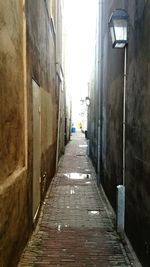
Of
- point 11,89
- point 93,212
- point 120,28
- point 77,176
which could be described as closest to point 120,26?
point 120,28

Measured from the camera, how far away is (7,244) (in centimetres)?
411

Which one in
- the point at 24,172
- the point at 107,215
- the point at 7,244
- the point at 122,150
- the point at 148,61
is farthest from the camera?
the point at 107,215

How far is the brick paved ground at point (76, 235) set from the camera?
530cm

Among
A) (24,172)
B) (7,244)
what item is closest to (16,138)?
(24,172)

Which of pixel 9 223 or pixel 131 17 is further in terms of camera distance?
pixel 131 17

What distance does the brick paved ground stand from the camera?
17.4 feet

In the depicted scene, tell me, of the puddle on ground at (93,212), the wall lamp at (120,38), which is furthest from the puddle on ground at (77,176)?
the wall lamp at (120,38)

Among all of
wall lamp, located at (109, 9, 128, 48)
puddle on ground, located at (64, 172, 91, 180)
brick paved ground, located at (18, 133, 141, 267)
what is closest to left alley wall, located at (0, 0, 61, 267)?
brick paved ground, located at (18, 133, 141, 267)

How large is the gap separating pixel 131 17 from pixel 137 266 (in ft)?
12.4

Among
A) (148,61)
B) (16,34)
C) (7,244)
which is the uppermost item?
(16,34)

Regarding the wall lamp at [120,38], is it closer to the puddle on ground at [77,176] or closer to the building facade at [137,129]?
the building facade at [137,129]

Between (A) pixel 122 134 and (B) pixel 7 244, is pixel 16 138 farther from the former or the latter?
(A) pixel 122 134

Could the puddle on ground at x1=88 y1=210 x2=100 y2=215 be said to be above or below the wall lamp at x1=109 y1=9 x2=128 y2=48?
below

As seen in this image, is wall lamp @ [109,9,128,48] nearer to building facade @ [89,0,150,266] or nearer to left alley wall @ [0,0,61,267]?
building facade @ [89,0,150,266]
